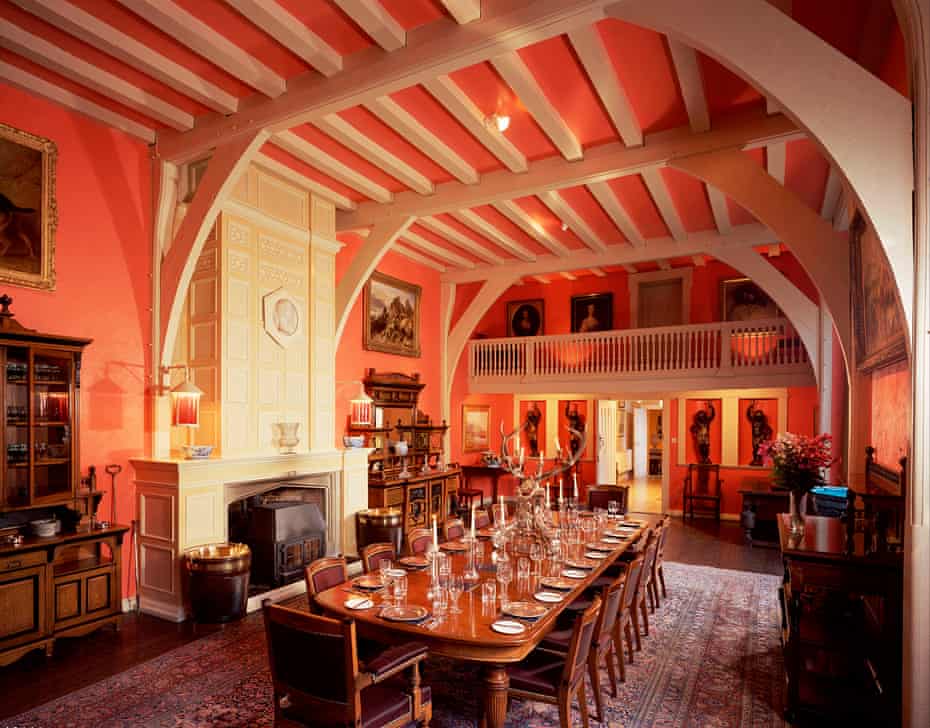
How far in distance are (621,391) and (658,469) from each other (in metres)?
10.00

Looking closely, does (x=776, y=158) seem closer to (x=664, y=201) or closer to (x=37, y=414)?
(x=664, y=201)

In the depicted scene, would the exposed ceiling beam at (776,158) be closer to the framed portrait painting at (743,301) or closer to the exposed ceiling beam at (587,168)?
the exposed ceiling beam at (587,168)

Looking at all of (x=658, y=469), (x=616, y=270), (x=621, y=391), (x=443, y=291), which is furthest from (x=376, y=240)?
(x=658, y=469)

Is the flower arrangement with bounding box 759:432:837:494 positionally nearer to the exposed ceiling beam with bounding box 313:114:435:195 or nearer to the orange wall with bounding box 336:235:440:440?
the exposed ceiling beam with bounding box 313:114:435:195

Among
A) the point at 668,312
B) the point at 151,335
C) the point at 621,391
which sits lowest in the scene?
the point at 621,391

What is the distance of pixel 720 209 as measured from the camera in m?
7.59

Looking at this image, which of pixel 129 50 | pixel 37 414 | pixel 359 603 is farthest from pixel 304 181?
pixel 359 603

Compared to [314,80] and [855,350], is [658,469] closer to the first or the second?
[855,350]

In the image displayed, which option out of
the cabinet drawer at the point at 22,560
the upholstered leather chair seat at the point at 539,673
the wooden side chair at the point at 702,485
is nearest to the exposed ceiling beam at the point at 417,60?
the cabinet drawer at the point at 22,560

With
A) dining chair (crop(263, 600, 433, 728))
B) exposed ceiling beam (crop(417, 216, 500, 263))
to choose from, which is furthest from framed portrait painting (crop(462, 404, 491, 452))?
dining chair (crop(263, 600, 433, 728))

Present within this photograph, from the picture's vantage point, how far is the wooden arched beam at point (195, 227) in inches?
203

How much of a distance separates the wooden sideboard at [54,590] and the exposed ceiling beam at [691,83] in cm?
597

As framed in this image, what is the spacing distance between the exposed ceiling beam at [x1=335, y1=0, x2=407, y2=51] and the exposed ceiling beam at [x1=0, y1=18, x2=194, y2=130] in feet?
7.38

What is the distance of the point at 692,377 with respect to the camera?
947 cm
